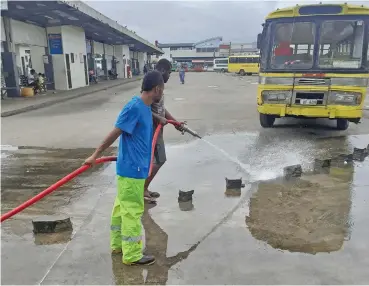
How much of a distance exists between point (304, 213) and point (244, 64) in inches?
1884

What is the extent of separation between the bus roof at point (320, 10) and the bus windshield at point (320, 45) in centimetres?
20

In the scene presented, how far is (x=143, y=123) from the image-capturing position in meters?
3.12

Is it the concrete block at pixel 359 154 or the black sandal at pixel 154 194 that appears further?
the concrete block at pixel 359 154

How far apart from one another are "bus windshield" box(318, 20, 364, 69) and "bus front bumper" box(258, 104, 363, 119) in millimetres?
973

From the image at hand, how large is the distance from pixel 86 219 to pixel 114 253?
97 cm

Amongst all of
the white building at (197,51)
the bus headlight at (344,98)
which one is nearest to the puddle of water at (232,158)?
the bus headlight at (344,98)

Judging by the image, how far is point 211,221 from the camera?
4141 millimetres

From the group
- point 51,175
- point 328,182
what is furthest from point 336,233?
point 51,175

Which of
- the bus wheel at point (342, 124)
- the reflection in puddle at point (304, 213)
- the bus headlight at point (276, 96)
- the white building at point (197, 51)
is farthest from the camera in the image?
the white building at point (197, 51)

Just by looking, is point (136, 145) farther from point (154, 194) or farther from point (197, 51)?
point (197, 51)

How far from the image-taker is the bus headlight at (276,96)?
858cm

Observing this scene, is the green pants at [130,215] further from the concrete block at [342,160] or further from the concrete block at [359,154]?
the concrete block at [359,154]

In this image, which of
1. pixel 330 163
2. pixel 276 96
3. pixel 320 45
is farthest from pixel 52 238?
pixel 320 45

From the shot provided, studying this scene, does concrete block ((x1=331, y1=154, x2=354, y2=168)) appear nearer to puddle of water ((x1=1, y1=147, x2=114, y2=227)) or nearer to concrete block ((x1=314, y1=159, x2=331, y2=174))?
concrete block ((x1=314, y1=159, x2=331, y2=174))
